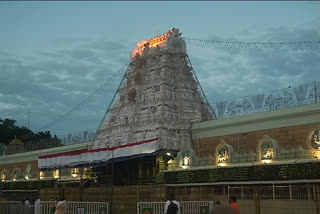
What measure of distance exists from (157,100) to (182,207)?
12.8 m

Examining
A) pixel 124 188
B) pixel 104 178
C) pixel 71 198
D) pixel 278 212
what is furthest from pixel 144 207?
pixel 104 178

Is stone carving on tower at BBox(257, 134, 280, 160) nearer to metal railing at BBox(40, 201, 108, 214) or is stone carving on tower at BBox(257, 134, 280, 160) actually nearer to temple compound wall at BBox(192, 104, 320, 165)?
temple compound wall at BBox(192, 104, 320, 165)

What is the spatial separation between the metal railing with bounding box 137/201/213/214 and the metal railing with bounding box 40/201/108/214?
6.98ft

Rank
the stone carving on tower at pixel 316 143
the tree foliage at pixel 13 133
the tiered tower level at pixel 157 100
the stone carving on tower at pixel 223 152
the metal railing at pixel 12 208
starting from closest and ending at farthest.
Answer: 1. the metal railing at pixel 12 208
2. the stone carving on tower at pixel 316 143
3. the stone carving on tower at pixel 223 152
4. the tiered tower level at pixel 157 100
5. the tree foliage at pixel 13 133

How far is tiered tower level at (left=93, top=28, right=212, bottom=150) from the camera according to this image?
31.1m

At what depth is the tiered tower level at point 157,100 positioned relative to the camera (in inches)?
1225

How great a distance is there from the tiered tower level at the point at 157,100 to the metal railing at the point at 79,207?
32.5 feet

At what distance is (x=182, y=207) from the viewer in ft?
66.4

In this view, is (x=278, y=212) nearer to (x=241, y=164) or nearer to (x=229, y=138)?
(x=241, y=164)

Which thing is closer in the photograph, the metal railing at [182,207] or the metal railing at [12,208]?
the metal railing at [182,207]

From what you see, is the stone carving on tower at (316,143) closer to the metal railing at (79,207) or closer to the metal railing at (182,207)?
the metal railing at (182,207)

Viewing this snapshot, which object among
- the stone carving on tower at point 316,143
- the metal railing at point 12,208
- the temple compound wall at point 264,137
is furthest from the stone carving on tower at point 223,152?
the metal railing at point 12,208

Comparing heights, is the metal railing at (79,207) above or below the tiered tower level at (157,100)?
below

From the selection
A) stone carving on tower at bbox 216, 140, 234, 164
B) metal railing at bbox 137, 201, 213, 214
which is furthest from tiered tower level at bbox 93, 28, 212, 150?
metal railing at bbox 137, 201, 213, 214
